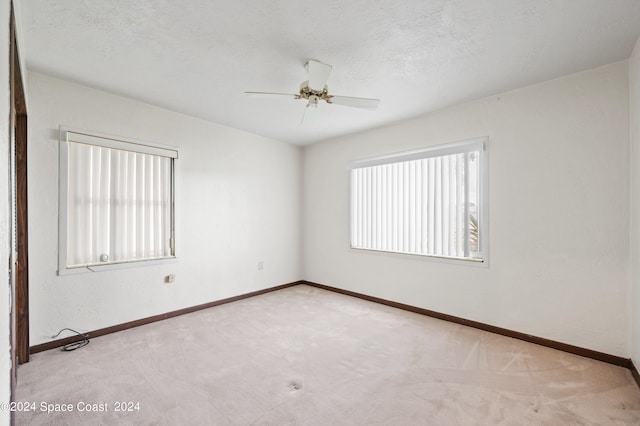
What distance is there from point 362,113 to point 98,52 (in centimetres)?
259

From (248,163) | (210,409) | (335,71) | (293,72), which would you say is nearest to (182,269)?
(248,163)

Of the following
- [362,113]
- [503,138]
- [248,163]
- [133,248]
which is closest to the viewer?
[503,138]

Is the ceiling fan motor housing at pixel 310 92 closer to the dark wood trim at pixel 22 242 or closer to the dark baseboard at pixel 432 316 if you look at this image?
the dark wood trim at pixel 22 242

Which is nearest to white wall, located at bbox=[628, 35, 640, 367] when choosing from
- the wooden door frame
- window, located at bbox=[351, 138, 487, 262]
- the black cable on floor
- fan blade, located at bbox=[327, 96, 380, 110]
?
window, located at bbox=[351, 138, 487, 262]

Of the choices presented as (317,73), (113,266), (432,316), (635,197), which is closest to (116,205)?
(113,266)

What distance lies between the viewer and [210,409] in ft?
6.00

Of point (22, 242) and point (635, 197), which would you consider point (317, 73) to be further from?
point (22, 242)

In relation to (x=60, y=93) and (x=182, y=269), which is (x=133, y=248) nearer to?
(x=182, y=269)

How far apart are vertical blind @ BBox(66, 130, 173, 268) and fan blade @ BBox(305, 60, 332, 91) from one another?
7.06 ft

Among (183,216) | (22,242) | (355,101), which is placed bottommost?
(22,242)

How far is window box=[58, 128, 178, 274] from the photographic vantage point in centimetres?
274

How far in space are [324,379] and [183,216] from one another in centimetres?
258

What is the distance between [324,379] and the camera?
215cm

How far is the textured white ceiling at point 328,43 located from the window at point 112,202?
0.63 metres
